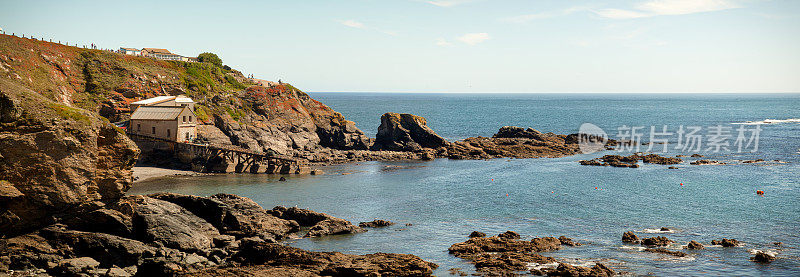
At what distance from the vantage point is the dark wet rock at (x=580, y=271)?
2944cm

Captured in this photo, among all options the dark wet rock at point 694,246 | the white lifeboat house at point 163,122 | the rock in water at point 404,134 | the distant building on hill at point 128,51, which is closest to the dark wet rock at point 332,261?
the dark wet rock at point 694,246

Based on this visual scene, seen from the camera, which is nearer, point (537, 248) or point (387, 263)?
point (387, 263)

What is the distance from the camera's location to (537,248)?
35250mm

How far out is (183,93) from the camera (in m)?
91.4

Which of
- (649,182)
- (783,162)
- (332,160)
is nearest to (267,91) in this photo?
(332,160)

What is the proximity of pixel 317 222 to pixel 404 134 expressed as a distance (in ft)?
168

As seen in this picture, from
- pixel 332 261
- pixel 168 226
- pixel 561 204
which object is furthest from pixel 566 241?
pixel 168 226

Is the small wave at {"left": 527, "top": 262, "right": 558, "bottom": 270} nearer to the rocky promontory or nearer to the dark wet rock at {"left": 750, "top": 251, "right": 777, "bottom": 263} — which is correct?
the rocky promontory

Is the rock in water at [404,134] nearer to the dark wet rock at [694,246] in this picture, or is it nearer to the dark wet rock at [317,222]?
the dark wet rock at [317,222]

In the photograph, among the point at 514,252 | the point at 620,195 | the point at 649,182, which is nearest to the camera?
the point at 514,252

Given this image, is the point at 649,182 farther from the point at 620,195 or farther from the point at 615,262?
the point at 615,262

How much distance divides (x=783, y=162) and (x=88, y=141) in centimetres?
8089

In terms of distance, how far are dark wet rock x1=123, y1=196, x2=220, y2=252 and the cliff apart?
4085 cm

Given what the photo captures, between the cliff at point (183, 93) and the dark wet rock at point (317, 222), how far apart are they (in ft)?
119
